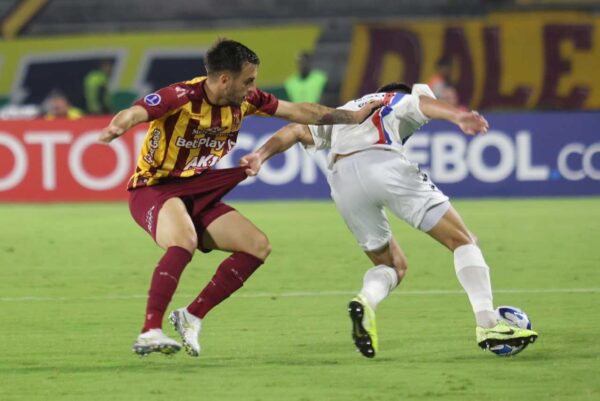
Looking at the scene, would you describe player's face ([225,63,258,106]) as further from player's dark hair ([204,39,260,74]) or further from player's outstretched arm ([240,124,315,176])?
player's outstretched arm ([240,124,315,176])

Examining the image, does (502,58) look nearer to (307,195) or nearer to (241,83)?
(307,195)

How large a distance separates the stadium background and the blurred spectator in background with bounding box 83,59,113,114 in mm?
526

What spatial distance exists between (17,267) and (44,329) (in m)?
3.74

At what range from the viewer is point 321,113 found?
7594 mm

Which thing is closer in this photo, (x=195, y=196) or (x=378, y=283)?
(x=378, y=283)

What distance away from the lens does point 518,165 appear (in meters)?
18.3

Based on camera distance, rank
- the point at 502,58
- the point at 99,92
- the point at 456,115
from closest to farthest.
Answer: 1. the point at 456,115
2. the point at 502,58
3. the point at 99,92

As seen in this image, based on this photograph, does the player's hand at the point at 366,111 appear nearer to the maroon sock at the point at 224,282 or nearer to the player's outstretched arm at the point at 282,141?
the player's outstretched arm at the point at 282,141

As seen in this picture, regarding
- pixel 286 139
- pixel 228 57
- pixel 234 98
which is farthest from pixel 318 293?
pixel 228 57

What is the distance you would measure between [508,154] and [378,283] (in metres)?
11.0

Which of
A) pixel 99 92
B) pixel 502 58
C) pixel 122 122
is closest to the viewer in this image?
pixel 122 122

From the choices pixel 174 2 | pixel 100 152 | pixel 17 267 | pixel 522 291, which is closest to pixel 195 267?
pixel 17 267

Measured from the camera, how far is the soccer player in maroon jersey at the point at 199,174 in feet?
23.8

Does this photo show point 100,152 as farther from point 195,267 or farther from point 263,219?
point 195,267
